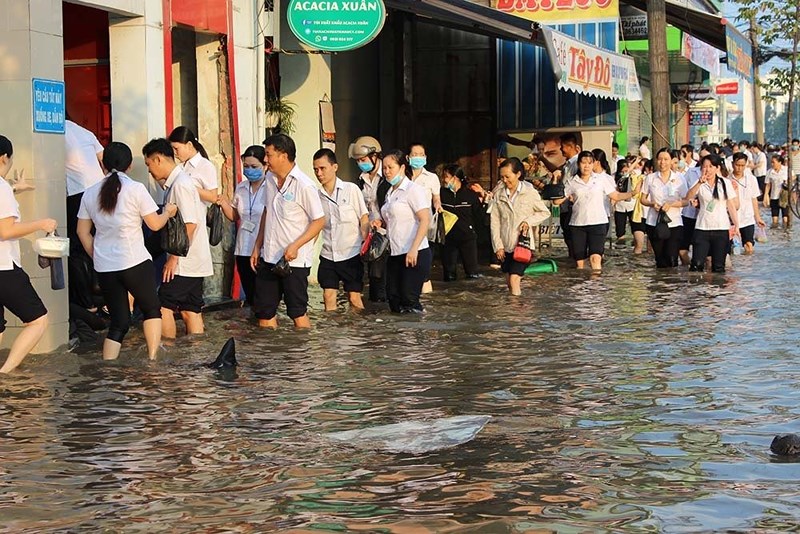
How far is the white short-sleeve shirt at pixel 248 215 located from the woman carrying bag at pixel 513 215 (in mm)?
3493

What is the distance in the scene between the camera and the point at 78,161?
452 inches

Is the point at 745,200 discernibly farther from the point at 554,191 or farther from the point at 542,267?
the point at 542,267

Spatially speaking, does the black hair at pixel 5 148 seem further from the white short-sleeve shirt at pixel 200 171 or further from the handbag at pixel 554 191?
the handbag at pixel 554 191

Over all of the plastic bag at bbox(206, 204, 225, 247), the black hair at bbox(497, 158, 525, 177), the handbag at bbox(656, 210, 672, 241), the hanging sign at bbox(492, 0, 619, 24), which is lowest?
the handbag at bbox(656, 210, 672, 241)

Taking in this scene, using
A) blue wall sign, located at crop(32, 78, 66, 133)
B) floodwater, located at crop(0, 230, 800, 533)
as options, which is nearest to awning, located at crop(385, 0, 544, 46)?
floodwater, located at crop(0, 230, 800, 533)

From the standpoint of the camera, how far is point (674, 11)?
24.6 metres

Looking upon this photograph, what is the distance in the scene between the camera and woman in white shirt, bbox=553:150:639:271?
18.0 metres

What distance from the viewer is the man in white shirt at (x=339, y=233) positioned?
1337 cm

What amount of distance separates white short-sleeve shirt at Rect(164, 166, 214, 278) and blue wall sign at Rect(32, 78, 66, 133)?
96 cm

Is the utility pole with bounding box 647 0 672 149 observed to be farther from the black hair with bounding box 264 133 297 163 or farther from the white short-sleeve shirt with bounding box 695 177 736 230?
the black hair with bounding box 264 133 297 163

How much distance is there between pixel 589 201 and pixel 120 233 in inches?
372

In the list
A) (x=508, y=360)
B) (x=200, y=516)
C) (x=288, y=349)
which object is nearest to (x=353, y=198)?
(x=288, y=349)

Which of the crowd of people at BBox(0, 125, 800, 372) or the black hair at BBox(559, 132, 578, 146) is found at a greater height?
the black hair at BBox(559, 132, 578, 146)

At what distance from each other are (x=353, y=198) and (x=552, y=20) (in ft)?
30.2
